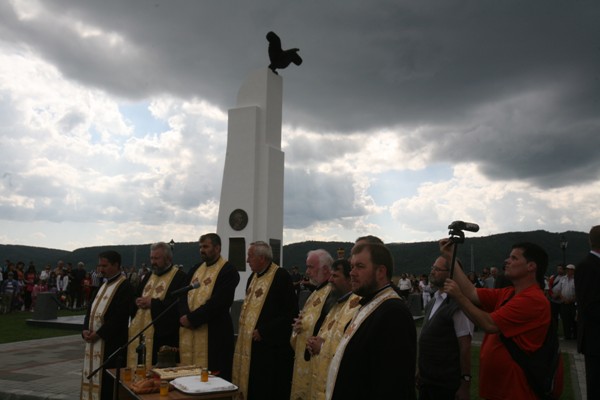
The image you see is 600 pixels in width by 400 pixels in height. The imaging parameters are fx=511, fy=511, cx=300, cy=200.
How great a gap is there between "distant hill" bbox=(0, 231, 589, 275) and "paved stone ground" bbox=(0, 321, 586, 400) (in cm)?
5228

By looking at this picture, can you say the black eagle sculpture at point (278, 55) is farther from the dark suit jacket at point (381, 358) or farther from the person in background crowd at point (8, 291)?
the person in background crowd at point (8, 291)

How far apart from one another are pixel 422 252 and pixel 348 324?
73483 millimetres

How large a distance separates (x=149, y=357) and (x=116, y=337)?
18.4 inches

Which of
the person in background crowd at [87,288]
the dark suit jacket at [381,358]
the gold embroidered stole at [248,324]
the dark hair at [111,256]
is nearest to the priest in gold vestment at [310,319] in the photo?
the gold embroidered stole at [248,324]

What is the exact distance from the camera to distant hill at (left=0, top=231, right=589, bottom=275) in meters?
68.9

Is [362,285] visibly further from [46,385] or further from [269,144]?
[269,144]

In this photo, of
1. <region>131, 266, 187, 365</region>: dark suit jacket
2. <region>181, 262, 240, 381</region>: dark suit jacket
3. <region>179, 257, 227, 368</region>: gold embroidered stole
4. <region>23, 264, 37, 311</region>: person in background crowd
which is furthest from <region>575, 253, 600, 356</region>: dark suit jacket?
<region>23, 264, 37, 311</region>: person in background crowd

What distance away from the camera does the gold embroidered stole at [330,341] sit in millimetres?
3648

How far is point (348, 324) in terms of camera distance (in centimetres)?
340

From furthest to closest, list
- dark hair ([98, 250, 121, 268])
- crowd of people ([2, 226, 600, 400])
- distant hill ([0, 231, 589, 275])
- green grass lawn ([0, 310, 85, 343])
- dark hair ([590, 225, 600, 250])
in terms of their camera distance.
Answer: distant hill ([0, 231, 589, 275]) → green grass lawn ([0, 310, 85, 343]) → dark hair ([98, 250, 121, 268]) → dark hair ([590, 225, 600, 250]) → crowd of people ([2, 226, 600, 400])

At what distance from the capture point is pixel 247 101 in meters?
14.6

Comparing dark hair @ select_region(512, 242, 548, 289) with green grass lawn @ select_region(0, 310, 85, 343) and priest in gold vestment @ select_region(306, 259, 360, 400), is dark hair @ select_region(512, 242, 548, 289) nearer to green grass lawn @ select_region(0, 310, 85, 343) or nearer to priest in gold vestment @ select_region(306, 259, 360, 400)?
priest in gold vestment @ select_region(306, 259, 360, 400)

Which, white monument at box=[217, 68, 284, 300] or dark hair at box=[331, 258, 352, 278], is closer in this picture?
dark hair at box=[331, 258, 352, 278]

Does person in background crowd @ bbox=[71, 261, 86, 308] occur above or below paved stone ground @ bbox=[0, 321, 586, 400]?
above
